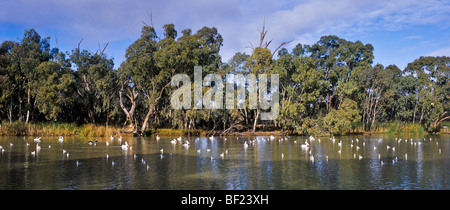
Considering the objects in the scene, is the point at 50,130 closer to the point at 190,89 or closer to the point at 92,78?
the point at 92,78

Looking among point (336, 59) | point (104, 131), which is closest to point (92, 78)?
point (104, 131)

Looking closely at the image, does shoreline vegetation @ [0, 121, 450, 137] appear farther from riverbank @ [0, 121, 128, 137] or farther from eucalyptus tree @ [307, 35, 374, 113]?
eucalyptus tree @ [307, 35, 374, 113]

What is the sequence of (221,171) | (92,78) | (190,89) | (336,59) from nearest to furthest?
(221,171), (190,89), (92,78), (336,59)

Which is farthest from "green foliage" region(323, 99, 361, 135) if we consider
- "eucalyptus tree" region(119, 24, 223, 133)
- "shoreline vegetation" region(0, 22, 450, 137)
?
"eucalyptus tree" region(119, 24, 223, 133)

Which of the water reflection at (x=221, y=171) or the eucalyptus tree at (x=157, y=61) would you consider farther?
the eucalyptus tree at (x=157, y=61)

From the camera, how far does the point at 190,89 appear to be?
42.5m

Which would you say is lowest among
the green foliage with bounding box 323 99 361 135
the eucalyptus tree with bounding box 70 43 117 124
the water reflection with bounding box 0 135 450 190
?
the water reflection with bounding box 0 135 450 190

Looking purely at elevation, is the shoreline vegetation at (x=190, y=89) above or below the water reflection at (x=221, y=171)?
above

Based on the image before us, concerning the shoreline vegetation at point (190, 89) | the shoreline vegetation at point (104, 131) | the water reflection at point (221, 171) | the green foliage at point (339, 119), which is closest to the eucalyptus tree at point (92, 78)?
the shoreline vegetation at point (190, 89)

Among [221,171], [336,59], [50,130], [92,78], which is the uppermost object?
[336,59]

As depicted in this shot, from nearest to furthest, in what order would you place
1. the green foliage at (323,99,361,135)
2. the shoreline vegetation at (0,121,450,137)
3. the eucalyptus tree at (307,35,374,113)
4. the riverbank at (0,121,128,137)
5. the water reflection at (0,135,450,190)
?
1. the water reflection at (0,135,450,190)
2. the riverbank at (0,121,128,137)
3. the shoreline vegetation at (0,121,450,137)
4. the green foliage at (323,99,361,135)
5. the eucalyptus tree at (307,35,374,113)

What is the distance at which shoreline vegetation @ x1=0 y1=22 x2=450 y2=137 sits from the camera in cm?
4288

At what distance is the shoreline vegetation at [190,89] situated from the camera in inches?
1688

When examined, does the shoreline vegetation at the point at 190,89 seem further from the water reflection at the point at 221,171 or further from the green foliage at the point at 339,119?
the water reflection at the point at 221,171
